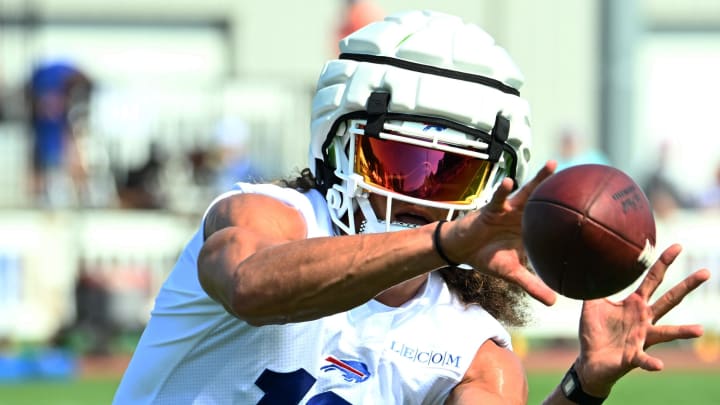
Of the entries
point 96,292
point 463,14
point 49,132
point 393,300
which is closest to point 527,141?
point 393,300

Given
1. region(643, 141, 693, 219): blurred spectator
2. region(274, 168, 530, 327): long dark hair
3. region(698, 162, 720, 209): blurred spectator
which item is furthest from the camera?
region(698, 162, 720, 209): blurred spectator

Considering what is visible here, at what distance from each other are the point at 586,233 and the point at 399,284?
652 millimetres

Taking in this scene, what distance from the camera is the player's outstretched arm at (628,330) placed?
374 cm

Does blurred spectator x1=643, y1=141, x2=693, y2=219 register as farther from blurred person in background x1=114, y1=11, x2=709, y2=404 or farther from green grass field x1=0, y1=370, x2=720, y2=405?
blurred person in background x1=114, y1=11, x2=709, y2=404

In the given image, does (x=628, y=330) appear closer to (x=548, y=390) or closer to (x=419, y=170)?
(x=419, y=170)

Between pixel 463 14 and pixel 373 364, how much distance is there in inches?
630

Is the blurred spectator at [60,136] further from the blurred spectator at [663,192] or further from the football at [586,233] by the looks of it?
the football at [586,233]

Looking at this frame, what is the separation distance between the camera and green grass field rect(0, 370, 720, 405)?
911 centimetres

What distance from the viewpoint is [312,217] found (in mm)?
3807

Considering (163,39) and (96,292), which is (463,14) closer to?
(163,39)

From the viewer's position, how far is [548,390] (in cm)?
937

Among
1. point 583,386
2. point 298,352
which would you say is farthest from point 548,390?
point 298,352

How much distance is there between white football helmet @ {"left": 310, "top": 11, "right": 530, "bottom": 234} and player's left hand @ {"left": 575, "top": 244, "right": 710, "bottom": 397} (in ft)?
1.46

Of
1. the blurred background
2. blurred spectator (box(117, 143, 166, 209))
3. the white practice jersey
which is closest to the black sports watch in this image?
the white practice jersey
